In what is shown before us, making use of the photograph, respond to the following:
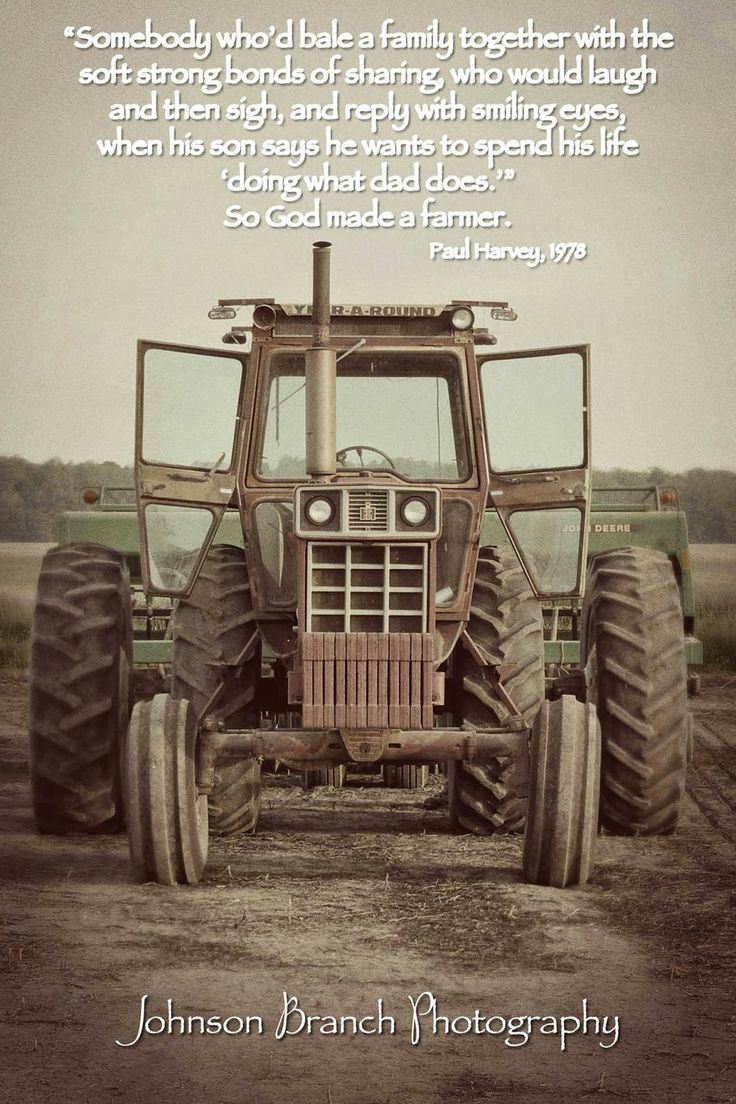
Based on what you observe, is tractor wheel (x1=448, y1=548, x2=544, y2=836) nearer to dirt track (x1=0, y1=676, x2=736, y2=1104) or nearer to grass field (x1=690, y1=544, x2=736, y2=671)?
dirt track (x1=0, y1=676, x2=736, y2=1104)

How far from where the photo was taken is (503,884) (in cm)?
727

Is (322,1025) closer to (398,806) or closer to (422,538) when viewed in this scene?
(422,538)

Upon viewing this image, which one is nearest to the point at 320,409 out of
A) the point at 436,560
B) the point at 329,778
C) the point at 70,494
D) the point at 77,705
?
the point at 436,560

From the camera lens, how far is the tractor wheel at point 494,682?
26.5 feet

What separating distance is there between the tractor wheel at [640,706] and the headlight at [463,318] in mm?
1588

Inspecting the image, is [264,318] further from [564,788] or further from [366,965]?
[366,965]

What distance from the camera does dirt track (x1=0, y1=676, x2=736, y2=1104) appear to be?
475 centimetres

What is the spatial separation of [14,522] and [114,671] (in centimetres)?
3327

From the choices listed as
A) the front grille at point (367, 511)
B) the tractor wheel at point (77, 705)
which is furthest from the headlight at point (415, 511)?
the tractor wheel at point (77, 705)

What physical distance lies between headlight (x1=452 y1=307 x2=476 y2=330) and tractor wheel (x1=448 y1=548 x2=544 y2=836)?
1226 millimetres

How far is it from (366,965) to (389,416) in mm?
3476

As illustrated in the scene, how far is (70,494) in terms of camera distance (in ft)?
144

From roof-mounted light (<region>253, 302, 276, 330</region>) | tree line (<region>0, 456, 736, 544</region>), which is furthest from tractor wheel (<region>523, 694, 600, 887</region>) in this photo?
tree line (<region>0, 456, 736, 544</region>)

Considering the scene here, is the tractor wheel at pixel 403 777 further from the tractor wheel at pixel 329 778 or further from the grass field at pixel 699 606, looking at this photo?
the grass field at pixel 699 606
